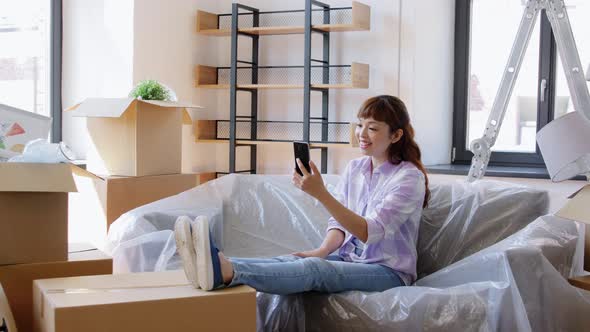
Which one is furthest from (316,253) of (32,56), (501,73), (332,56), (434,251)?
(32,56)

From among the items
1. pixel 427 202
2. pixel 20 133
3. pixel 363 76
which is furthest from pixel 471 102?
pixel 20 133

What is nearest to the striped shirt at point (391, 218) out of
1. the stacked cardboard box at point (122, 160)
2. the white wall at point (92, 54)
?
the stacked cardboard box at point (122, 160)

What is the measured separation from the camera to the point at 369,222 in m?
2.26

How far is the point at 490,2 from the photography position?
433cm

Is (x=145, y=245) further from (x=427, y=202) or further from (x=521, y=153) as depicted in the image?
(x=521, y=153)

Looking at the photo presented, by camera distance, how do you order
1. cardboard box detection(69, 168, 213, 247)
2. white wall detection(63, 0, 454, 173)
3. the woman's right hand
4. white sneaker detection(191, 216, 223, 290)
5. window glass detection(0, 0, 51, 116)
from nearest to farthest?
1. white sneaker detection(191, 216, 223, 290)
2. the woman's right hand
3. cardboard box detection(69, 168, 213, 247)
4. window glass detection(0, 0, 51, 116)
5. white wall detection(63, 0, 454, 173)

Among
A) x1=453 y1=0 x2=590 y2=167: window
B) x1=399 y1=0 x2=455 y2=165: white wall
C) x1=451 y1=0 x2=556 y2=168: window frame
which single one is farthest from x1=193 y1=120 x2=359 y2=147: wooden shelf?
x1=453 y1=0 x2=590 y2=167: window

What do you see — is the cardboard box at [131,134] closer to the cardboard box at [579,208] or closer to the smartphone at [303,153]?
the smartphone at [303,153]

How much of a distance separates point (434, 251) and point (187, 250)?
1.03 meters

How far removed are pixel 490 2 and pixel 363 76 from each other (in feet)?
2.80

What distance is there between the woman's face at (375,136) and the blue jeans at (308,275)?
14.4 inches

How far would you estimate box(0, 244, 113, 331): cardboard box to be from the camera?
78.6 inches

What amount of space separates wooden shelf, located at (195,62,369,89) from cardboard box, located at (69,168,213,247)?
50.8 inches

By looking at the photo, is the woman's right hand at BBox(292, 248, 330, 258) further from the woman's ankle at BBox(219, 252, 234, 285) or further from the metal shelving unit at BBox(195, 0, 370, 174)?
the metal shelving unit at BBox(195, 0, 370, 174)
